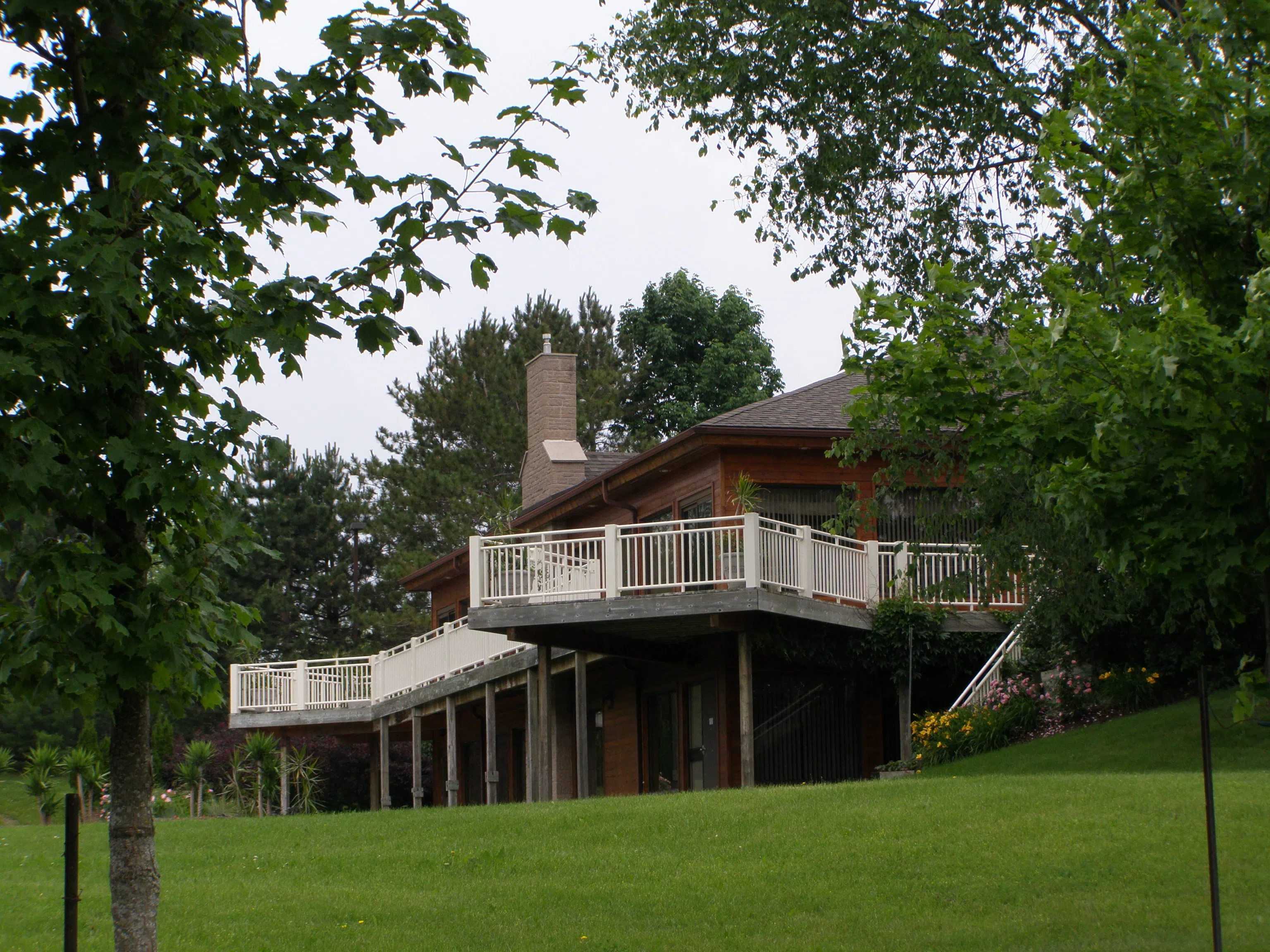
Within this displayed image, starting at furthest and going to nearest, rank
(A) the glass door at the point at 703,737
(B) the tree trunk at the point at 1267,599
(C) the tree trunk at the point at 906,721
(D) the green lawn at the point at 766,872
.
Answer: (A) the glass door at the point at 703,737 → (C) the tree trunk at the point at 906,721 → (D) the green lawn at the point at 766,872 → (B) the tree trunk at the point at 1267,599

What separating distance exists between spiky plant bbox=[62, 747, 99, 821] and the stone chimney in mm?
10070

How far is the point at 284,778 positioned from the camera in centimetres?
2925

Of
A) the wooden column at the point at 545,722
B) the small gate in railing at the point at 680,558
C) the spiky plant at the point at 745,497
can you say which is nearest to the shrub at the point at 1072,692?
the small gate in railing at the point at 680,558

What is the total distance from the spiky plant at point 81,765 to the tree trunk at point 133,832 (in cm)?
1619

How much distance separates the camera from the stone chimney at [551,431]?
30812 millimetres

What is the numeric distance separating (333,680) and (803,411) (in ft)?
42.2

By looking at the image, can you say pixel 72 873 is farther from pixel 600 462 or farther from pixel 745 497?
pixel 600 462

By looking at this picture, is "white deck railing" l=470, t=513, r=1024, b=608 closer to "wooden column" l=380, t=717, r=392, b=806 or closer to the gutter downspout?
the gutter downspout

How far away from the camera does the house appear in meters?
19.4

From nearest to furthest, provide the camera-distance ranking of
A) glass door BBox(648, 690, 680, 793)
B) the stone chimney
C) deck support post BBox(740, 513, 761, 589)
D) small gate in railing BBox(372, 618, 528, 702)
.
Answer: deck support post BBox(740, 513, 761, 589) → glass door BBox(648, 690, 680, 793) → small gate in railing BBox(372, 618, 528, 702) → the stone chimney

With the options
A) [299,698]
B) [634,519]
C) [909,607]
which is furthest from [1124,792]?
[299,698]

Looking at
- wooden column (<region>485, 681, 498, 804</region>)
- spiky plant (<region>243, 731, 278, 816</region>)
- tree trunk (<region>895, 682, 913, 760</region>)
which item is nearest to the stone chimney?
wooden column (<region>485, 681, 498, 804</region>)

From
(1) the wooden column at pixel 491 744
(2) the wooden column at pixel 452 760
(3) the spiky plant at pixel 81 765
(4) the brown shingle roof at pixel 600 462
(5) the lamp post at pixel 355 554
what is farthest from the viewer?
(5) the lamp post at pixel 355 554

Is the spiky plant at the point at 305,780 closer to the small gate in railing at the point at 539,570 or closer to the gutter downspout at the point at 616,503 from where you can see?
the gutter downspout at the point at 616,503
